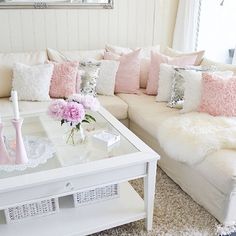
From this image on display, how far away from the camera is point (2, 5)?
2.95 m

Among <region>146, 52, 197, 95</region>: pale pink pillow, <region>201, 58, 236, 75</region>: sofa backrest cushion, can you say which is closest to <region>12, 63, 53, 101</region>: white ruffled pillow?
<region>146, 52, 197, 95</region>: pale pink pillow

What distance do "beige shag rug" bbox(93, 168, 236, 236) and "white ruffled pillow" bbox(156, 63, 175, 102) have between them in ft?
2.99

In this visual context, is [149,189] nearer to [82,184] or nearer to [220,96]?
[82,184]

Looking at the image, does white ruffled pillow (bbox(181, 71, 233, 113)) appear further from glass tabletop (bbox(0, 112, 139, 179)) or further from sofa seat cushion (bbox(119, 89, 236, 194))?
glass tabletop (bbox(0, 112, 139, 179))

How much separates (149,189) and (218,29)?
2.39 m

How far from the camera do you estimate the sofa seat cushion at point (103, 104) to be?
2.48 m

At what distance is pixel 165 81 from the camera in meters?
2.71

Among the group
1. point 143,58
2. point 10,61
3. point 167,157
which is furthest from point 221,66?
point 10,61

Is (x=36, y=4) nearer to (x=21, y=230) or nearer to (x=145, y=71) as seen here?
(x=145, y=71)

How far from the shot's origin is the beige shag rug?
179cm

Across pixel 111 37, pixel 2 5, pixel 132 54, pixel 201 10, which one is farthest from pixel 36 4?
pixel 201 10

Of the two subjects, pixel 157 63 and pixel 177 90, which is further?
pixel 157 63

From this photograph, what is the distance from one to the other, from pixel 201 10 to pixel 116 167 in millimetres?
2580

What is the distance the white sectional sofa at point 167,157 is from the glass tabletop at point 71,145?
1.07ft
